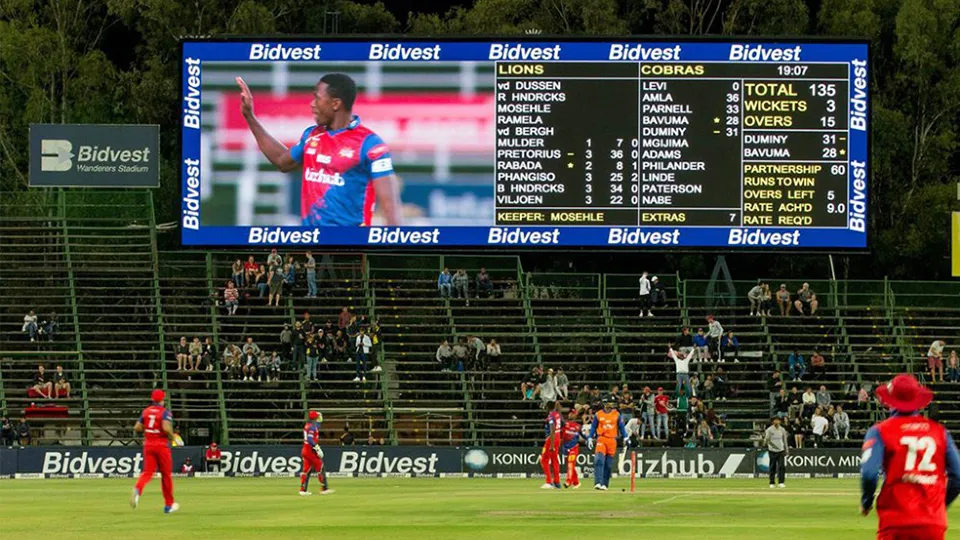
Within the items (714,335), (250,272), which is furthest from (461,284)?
(714,335)

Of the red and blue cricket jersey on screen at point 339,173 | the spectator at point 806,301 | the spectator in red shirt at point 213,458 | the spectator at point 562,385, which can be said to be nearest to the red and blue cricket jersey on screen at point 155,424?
the spectator in red shirt at point 213,458

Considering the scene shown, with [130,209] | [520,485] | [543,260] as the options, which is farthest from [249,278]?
[520,485]

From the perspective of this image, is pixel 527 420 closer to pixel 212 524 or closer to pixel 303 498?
pixel 303 498

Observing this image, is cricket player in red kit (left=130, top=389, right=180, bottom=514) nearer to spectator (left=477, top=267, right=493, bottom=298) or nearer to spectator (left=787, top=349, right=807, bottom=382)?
spectator (left=477, top=267, right=493, bottom=298)

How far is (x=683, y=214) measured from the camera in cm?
4778

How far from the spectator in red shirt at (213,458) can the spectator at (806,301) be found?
18.3 m

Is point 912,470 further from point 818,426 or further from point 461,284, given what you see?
point 461,284

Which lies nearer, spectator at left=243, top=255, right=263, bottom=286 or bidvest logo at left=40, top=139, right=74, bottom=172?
spectator at left=243, top=255, right=263, bottom=286

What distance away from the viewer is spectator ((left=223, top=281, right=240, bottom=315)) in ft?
172

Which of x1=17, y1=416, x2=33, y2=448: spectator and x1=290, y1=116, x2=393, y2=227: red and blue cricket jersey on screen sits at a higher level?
x1=290, y1=116, x2=393, y2=227: red and blue cricket jersey on screen

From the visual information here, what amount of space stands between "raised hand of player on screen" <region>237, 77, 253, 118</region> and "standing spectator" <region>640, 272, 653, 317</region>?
508 inches

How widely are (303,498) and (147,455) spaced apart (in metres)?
5.85

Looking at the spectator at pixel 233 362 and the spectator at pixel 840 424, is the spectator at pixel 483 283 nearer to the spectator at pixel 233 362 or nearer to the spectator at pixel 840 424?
the spectator at pixel 233 362

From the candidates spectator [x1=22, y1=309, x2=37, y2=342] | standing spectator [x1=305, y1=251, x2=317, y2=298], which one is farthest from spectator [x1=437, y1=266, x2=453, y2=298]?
spectator [x1=22, y1=309, x2=37, y2=342]
